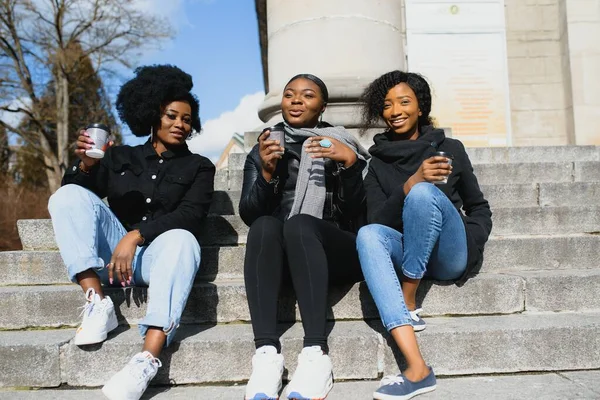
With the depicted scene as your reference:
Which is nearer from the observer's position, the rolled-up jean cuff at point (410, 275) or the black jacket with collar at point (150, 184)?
the rolled-up jean cuff at point (410, 275)

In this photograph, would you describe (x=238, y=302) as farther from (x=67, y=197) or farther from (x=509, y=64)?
(x=509, y=64)

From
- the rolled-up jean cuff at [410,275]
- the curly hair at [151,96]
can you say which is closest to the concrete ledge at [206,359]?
the rolled-up jean cuff at [410,275]

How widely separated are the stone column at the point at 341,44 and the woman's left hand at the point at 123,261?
323cm

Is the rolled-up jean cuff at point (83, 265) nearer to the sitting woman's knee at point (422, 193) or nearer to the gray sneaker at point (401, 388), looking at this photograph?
the gray sneaker at point (401, 388)

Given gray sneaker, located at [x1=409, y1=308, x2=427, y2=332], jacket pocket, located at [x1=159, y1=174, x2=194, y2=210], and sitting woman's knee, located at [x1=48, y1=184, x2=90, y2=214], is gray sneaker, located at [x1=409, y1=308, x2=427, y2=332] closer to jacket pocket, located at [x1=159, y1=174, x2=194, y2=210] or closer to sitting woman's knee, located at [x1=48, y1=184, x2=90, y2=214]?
jacket pocket, located at [x1=159, y1=174, x2=194, y2=210]

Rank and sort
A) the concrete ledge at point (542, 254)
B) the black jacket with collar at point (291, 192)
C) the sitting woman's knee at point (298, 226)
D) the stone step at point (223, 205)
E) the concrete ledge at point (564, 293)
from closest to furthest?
the sitting woman's knee at point (298, 226) → the black jacket with collar at point (291, 192) → the concrete ledge at point (564, 293) → the concrete ledge at point (542, 254) → the stone step at point (223, 205)

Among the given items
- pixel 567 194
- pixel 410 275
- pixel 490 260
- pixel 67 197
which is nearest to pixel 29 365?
pixel 67 197

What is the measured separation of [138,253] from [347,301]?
1148 millimetres

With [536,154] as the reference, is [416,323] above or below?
below

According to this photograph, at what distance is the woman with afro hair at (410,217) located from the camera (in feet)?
7.34

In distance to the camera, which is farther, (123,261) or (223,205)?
(223,205)

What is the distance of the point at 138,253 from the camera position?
8.69 ft

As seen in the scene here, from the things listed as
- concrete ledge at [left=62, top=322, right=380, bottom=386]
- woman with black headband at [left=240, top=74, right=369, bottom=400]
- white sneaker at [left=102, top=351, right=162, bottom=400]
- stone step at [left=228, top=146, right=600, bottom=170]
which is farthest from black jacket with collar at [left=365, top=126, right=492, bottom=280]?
stone step at [left=228, top=146, right=600, bottom=170]

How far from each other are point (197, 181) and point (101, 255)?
2.20 feet
